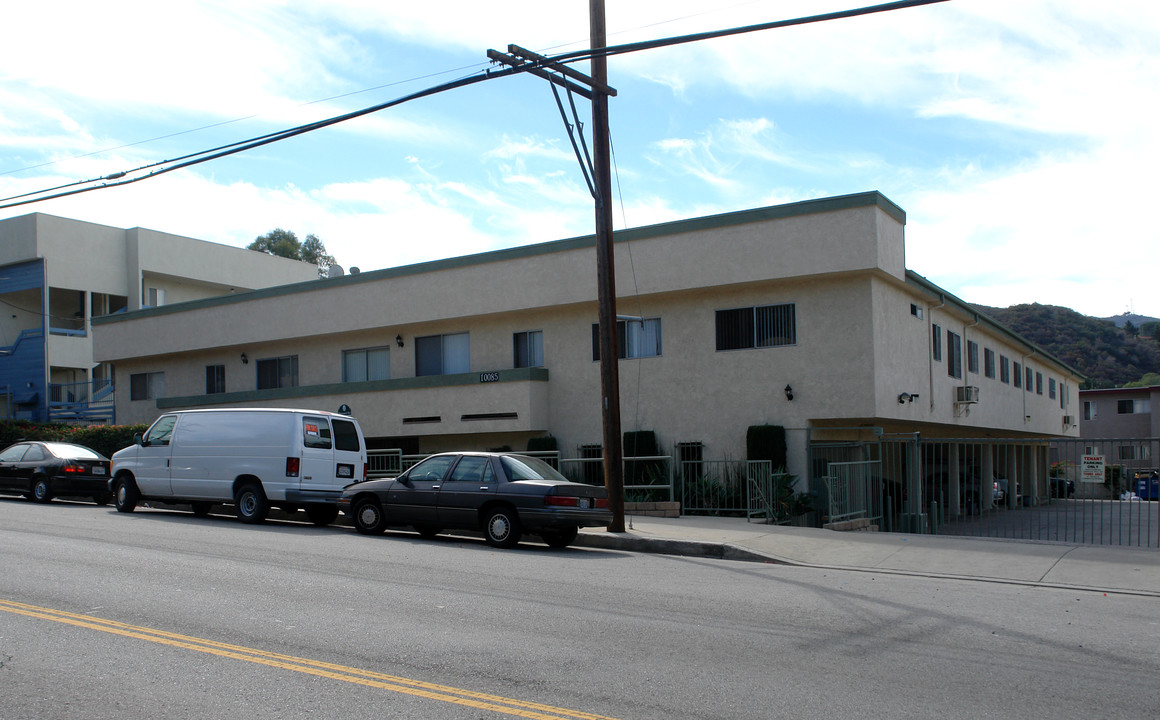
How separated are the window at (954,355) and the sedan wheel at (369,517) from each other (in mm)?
16792

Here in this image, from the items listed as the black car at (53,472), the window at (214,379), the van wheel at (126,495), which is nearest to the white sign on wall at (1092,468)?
the van wheel at (126,495)

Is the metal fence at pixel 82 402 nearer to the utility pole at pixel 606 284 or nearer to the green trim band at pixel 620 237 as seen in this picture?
the green trim band at pixel 620 237

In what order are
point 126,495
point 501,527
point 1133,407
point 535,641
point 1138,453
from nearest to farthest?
A: 1. point 535,641
2. point 501,527
3. point 126,495
4. point 1138,453
5. point 1133,407

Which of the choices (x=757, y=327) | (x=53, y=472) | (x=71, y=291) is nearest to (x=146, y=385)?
(x=71, y=291)

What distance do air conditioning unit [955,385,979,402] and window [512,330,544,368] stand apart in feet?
36.8

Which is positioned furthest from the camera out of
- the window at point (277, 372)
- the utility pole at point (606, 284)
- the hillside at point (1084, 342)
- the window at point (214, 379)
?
the hillside at point (1084, 342)

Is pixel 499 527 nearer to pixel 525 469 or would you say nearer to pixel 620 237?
pixel 525 469

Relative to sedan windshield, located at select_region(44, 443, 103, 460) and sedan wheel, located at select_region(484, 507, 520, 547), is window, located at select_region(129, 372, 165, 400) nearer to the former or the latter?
sedan windshield, located at select_region(44, 443, 103, 460)

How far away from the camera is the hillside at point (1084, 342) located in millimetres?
94375

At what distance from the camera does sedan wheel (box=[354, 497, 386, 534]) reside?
1541cm

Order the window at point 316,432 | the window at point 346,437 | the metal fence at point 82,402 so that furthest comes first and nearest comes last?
the metal fence at point 82,402 < the window at point 346,437 < the window at point 316,432

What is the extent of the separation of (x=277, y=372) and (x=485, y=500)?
57.4 feet

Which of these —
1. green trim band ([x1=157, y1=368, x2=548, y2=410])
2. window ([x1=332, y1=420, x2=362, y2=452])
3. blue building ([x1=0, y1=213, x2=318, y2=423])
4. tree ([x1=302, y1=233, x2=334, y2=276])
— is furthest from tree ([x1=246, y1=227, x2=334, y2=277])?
window ([x1=332, y1=420, x2=362, y2=452])

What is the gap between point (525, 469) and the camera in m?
14.6
